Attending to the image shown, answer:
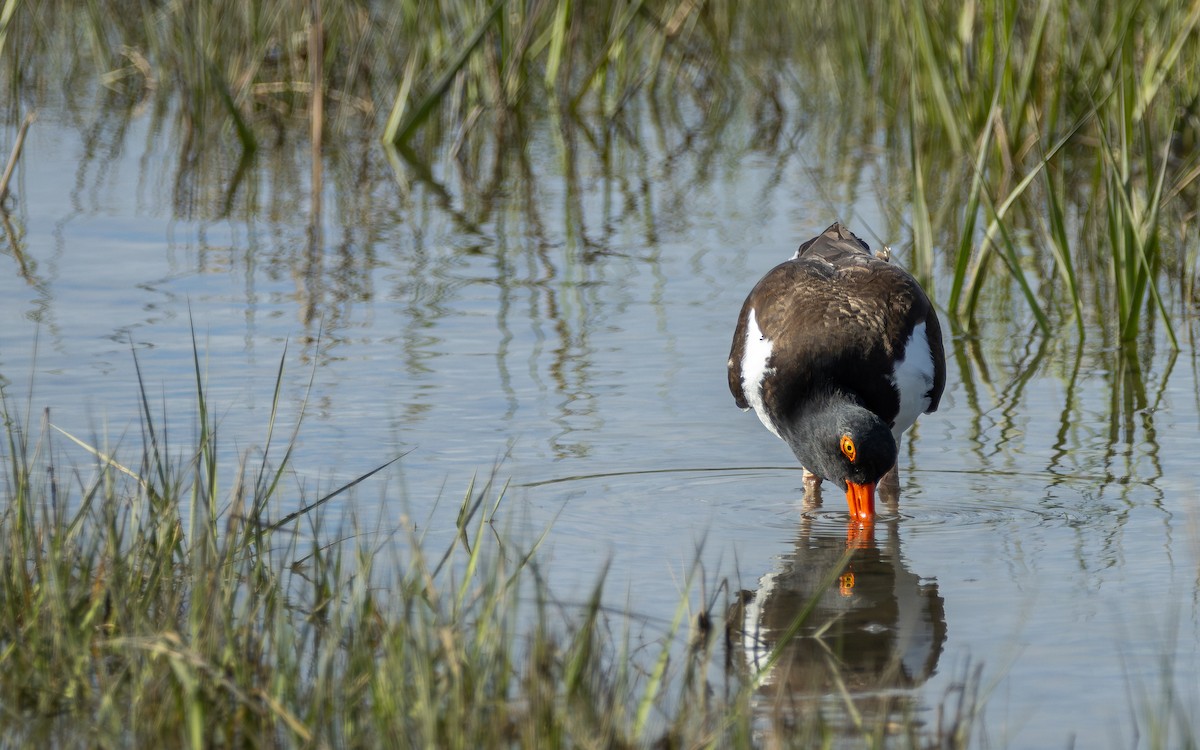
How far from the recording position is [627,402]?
6.85 meters

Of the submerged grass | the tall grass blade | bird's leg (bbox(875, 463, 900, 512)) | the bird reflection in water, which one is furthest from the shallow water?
the tall grass blade

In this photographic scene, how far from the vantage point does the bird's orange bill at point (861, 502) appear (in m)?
5.60

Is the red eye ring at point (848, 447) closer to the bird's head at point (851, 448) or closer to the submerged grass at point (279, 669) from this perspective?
the bird's head at point (851, 448)

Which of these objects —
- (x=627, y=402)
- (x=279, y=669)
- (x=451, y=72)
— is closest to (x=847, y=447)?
(x=627, y=402)

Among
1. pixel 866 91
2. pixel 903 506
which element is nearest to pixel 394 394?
pixel 903 506

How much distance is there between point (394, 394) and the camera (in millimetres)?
6809

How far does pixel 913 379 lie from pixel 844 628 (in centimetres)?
147

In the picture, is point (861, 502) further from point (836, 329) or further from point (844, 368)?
point (836, 329)

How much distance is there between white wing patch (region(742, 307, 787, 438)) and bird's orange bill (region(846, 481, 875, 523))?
0.58m

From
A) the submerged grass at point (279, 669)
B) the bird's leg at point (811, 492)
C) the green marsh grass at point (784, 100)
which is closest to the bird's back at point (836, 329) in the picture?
the bird's leg at point (811, 492)

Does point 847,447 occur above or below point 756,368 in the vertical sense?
below

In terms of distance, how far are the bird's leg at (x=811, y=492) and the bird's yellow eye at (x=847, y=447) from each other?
15.7 inches

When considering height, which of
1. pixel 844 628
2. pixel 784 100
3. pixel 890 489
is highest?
pixel 784 100

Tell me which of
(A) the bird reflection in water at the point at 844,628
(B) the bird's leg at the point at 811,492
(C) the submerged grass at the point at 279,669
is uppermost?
(C) the submerged grass at the point at 279,669
